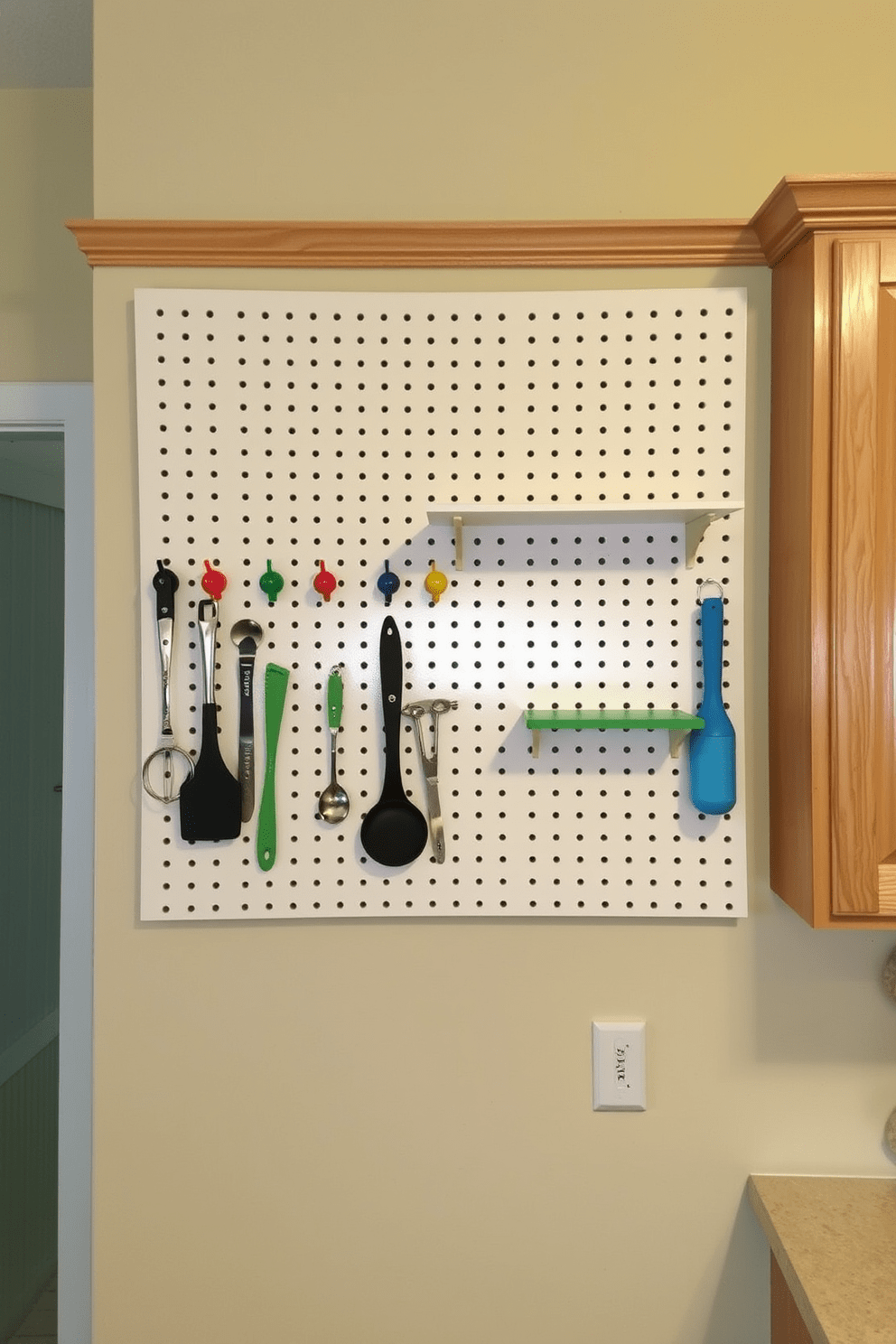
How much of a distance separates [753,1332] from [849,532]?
114 centimetres

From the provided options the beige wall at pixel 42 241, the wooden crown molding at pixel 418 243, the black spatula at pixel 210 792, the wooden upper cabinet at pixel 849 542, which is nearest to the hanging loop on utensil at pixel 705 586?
the wooden upper cabinet at pixel 849 542

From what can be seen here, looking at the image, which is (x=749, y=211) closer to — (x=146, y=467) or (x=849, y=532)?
(x=849, y=532)

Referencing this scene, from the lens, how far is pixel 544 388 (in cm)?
137

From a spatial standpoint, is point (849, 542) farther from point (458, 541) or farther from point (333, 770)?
point (333, 770)

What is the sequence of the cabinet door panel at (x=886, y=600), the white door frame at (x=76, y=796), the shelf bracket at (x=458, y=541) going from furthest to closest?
1. the white door frame at (x=76, y=796)
2. the shelf bracket at (x=458, y=541)
3. the cabinet door panel at (x=886, y=600)

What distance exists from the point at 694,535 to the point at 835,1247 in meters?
0.95

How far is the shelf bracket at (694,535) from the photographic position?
1.31 metres

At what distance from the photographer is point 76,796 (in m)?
1.84

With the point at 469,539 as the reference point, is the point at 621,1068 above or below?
below

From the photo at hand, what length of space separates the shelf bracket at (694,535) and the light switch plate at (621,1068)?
0.68m

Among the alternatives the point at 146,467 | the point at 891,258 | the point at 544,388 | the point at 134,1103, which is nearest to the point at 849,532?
the point at 891,258

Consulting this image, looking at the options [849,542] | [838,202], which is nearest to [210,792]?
[849,542]

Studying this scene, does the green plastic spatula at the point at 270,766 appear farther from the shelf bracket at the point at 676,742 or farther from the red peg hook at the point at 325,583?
the shelf bracket at the point at 676,742

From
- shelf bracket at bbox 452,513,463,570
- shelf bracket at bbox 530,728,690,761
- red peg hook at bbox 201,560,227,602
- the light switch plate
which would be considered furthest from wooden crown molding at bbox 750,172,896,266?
the light switch plate
